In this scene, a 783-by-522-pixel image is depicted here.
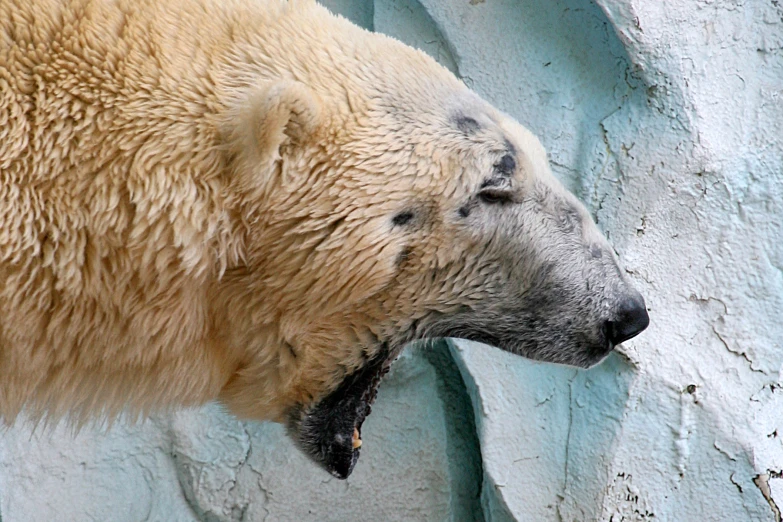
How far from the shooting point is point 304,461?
9.38 feet

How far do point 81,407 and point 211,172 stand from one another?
56 centimetres

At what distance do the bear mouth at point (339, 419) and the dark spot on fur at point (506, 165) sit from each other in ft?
1.32

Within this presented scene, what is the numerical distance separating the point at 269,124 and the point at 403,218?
0.31 m

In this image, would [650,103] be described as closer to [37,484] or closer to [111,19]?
[111,19]

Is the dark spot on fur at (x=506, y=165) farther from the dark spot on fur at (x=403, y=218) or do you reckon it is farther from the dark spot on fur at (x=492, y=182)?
the dark spot on fur at (x=403, y=218)

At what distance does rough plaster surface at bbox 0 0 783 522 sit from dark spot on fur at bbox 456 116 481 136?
104 centimetres

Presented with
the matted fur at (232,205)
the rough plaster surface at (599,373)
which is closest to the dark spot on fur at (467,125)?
the matted fur at (232,205)

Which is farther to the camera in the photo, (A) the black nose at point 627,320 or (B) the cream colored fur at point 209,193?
(A) the black nose at point 627,320

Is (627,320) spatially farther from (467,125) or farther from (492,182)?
(467,125)

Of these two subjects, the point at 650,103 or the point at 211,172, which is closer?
the point at 211,172

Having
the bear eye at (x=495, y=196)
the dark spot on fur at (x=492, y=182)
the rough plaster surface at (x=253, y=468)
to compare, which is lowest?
the rough plaster surface at (x=253, y=468)

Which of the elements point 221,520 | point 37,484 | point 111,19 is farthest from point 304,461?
point 111,19

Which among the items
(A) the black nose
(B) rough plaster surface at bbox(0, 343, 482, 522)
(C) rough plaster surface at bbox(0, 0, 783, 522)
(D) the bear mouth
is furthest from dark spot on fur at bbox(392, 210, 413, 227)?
(B) rough plaster surface at bbox(0, 343, 482, 522)

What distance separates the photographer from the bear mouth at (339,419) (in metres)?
1.72
